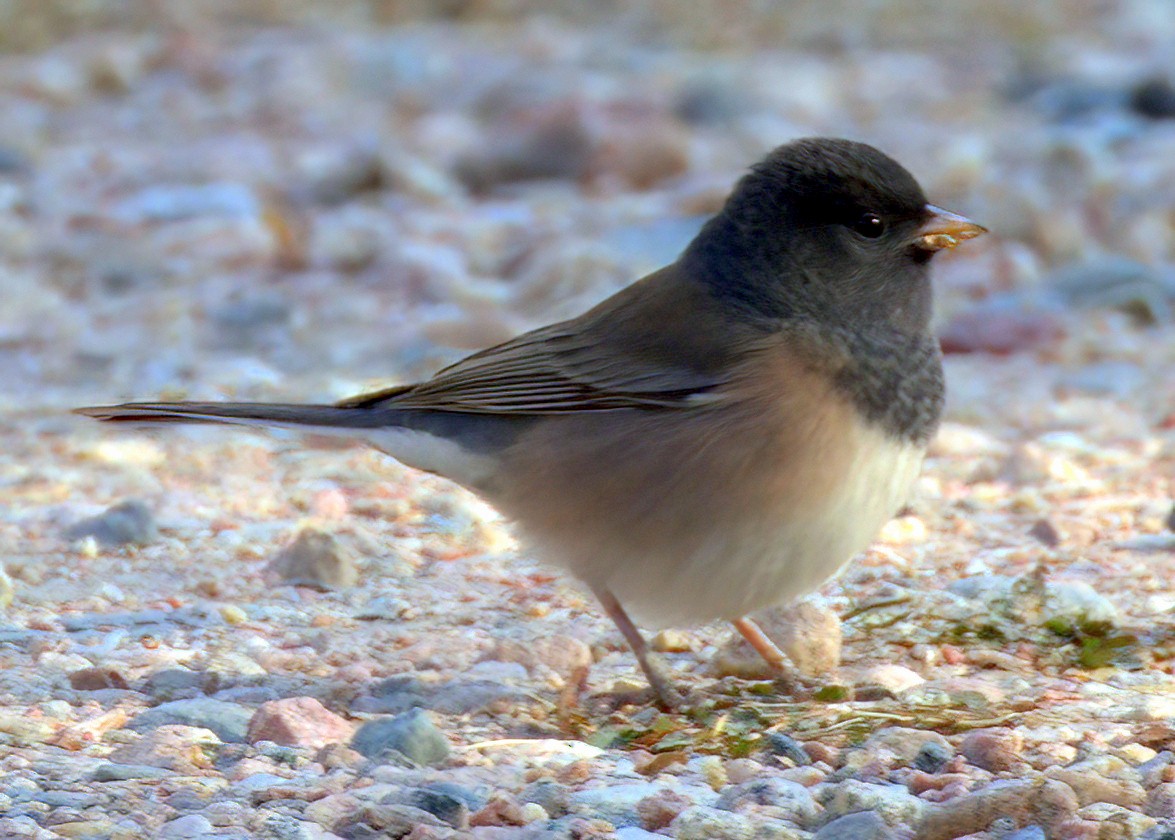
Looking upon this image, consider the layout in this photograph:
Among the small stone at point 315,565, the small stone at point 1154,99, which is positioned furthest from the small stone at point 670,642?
the small stone at point 1154,99

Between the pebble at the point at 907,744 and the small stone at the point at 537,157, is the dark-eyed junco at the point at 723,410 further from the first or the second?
the small stone at the point at 537,157

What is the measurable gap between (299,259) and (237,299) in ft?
1.29

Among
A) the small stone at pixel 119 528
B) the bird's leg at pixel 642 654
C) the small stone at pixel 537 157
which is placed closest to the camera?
the bird's leg at pixel 642 654

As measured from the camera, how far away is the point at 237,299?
18.4 ft

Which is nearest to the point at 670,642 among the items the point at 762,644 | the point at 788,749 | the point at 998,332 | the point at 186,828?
the point at 762,644

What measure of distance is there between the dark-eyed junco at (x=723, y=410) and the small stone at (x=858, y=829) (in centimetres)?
64

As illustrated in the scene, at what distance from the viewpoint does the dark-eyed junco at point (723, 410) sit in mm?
2990

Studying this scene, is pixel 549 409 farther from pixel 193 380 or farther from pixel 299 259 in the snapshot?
pixel 299 259

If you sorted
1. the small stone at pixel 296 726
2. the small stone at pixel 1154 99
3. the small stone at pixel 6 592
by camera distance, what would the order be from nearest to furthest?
the small stone at pixel 296 726 → the small stone at pixel 6 592 → the small stone at pixel 1154 99

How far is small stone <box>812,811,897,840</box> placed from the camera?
2.38m

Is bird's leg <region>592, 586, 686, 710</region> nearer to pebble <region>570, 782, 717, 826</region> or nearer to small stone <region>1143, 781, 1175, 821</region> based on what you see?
pebble <region>570, 782, 717, 826</region>

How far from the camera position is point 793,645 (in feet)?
10.7

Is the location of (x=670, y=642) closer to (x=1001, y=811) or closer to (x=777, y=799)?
(x=777, y=799)

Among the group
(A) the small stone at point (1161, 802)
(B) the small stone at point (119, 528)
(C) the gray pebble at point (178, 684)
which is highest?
(B) the small stone at point (119, 528)
